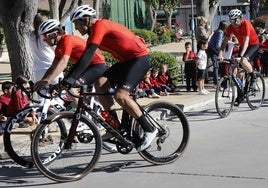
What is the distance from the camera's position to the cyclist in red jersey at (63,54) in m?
6.02

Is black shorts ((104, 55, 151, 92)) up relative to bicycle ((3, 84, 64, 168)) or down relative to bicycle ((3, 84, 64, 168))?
up

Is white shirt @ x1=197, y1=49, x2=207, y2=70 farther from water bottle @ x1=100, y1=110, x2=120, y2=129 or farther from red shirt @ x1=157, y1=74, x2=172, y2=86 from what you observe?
water bottle @ x1=100, y1=110, x2=120, y2=129

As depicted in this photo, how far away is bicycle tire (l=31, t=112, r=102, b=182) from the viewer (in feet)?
18.9

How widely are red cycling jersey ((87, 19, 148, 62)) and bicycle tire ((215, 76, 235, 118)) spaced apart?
3697mm

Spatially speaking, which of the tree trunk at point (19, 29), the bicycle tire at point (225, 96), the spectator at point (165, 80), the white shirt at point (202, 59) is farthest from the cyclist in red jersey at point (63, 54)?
the white shirt at point (202, 59)

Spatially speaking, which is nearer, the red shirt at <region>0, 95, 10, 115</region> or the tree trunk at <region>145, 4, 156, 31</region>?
the red shirt at <region>0, 95, 10, 115</region>

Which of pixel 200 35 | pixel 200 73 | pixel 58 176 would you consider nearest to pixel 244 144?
pixel 58 176

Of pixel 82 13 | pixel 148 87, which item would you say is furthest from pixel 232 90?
pixel 82 13

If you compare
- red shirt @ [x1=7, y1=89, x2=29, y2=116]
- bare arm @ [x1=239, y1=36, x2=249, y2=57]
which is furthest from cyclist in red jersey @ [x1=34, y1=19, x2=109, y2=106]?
bare arm @ [x1=239, y1=36, x2=249, y2=57]

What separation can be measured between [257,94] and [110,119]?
4.93 metres

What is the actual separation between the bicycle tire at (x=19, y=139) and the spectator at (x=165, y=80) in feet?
20.4

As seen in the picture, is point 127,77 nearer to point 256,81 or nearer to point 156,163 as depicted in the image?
point 156,163

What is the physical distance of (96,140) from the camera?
5.92 m

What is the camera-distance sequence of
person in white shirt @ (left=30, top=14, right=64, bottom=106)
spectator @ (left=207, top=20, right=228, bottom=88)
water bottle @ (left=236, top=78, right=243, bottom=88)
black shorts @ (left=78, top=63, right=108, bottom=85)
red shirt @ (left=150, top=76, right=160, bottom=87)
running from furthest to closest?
spectator @ (left=207, top=20, right=228, bottom=88) → red shirt @ (left=150, top=76, right=160, bottom=87) → water bottle @ (left=236, top=78, right=243, bottom=88) → person in white shirt @ (left=30, top=14, right=64, bottom=106) → black shorts @ (left=78, top=63, right=108, bottom=85)
